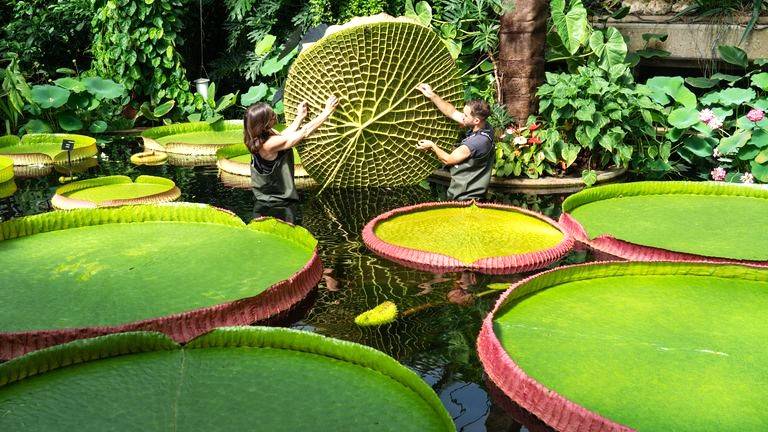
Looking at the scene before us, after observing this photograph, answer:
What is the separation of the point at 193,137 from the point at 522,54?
4209mm

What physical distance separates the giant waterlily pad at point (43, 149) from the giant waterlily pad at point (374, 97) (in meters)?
3.49

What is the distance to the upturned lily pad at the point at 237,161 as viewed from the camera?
7.10 metres

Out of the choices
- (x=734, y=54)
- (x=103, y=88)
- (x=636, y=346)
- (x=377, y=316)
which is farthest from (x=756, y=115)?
(x=103, y=88)

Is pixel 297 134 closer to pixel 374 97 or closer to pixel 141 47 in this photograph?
pixel 374 97

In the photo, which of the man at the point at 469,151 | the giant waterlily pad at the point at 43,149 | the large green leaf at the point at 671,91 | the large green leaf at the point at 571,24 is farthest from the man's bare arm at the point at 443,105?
A: the giant waterlily pad at the point at 43,149

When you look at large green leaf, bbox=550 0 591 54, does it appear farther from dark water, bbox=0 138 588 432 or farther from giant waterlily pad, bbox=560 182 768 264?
giant waterlily pad, bbox=560 182 768 264

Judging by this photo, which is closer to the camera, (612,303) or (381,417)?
(381,417)

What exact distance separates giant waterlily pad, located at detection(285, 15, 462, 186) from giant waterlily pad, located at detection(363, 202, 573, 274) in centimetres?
54

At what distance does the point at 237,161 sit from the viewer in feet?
24.6

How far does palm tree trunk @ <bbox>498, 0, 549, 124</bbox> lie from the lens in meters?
6.70

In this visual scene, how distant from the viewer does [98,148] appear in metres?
8.86

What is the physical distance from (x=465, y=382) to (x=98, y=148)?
22.7 ft

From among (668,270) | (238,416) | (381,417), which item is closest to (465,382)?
Answer: (381,417)

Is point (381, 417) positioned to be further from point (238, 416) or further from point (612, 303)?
point (612, 303)
